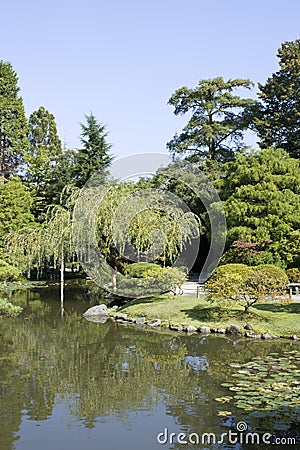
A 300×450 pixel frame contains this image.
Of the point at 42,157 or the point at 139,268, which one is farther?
the point at 42,157

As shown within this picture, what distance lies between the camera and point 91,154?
942 inches

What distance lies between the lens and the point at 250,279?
1108cm

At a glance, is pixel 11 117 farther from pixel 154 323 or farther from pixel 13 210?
pixel 154 323

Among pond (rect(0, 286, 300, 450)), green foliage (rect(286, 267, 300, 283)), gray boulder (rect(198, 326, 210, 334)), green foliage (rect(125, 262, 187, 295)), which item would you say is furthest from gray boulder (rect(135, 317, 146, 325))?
green foliage (rect(286, 267, 300, 283))

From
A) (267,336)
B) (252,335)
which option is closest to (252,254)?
(252,335)

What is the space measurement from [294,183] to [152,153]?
5021 mm

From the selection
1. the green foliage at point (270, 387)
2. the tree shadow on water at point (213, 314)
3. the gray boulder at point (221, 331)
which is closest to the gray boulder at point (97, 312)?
the tree shadow on water at point (213, 314)

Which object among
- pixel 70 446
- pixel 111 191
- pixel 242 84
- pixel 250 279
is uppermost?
pixel 242 84

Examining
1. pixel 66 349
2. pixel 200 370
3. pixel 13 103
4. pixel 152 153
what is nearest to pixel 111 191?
pixel 152 153

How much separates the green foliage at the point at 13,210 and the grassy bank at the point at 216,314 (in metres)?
9.78

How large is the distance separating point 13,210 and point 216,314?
1272 cm

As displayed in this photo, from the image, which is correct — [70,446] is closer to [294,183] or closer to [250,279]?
[250,279]

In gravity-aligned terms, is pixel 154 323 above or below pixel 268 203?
below

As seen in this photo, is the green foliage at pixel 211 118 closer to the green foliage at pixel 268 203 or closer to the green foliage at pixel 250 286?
the green foliage at pixel 268 203
